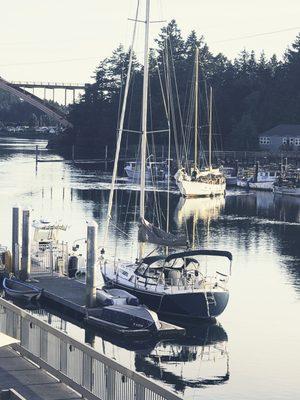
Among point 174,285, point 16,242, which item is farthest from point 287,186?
point 174,285

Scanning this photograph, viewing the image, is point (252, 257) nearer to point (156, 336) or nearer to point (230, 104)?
point (156, 336)

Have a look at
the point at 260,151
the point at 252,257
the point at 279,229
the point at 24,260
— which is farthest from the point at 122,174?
the point at 24,260

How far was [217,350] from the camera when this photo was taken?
41875 mm

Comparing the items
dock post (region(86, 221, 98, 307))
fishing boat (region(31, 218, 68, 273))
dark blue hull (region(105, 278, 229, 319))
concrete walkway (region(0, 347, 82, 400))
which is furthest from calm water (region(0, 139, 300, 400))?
concrete walkway (region(0, 347, 82, 400))

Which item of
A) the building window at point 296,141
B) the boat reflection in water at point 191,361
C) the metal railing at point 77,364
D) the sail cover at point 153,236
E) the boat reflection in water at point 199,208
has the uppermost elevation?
the building window at point 296,141

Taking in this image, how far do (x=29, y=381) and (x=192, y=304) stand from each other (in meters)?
16.7

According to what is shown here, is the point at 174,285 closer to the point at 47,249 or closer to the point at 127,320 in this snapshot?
the point at 127,320

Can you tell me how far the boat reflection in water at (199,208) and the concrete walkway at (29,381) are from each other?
186ft

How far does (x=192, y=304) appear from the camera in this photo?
4481 cm

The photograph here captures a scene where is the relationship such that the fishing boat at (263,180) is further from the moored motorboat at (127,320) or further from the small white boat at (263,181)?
the moored motorboat at (127,320)

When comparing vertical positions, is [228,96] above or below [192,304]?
above

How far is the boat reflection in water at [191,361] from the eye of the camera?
123 ft

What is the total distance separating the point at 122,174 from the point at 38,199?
48.8 m

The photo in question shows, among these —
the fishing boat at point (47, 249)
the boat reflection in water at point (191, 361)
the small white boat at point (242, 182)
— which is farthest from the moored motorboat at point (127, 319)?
the small white boat at point (242, 182)
